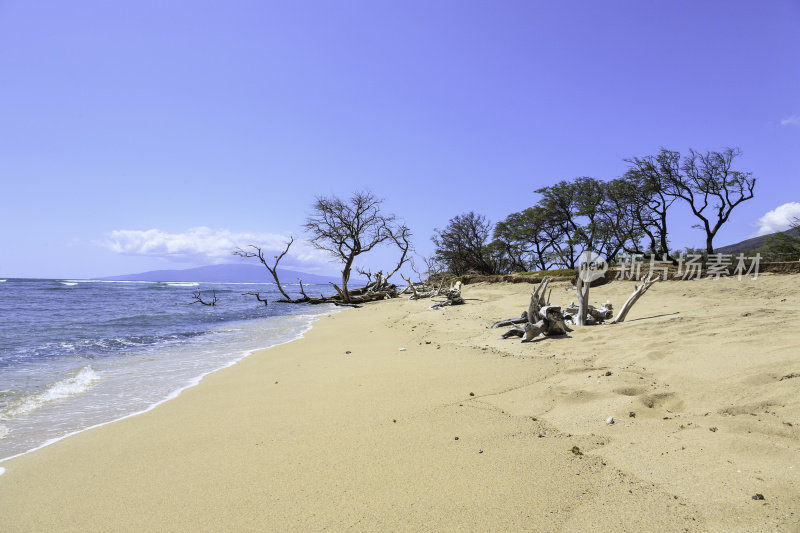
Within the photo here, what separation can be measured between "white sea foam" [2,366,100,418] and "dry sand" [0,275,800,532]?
1.61m

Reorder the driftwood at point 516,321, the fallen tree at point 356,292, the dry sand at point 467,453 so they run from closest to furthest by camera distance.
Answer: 1. the dry sand at point 467,453
2. the driftwood at point 516,321
3. the fallen tree at point 356,292

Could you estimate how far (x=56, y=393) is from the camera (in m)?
5.32

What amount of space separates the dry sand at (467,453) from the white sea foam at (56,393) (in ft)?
5.28

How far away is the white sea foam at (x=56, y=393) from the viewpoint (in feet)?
15.1

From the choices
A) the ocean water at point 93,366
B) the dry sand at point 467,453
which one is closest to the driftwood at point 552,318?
the dry sand at point 467,453

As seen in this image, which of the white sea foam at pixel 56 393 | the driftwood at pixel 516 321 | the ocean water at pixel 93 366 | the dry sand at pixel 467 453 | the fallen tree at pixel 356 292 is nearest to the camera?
the dry sand at pixel 467 453

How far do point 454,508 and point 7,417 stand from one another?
508 cm

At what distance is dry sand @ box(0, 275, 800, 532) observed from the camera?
6.57 feet

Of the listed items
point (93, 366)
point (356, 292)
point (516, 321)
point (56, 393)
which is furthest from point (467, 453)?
point (356, 292)

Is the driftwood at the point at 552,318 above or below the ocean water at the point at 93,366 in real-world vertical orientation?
above

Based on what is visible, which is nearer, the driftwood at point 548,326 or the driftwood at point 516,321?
the driftwood at point 548,326

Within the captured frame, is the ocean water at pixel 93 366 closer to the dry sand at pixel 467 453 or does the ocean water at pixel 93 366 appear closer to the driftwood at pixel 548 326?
the dry sand at pixel 467 453

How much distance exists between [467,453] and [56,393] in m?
5.66

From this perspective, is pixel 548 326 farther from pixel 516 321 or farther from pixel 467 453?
pixel 467 453
